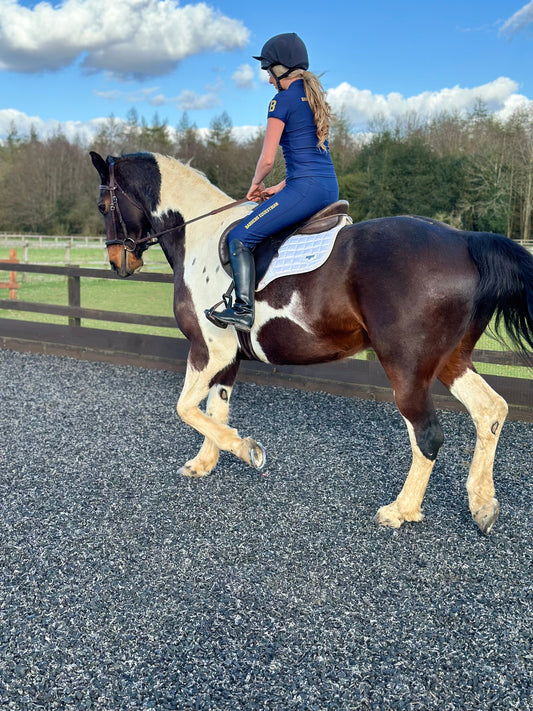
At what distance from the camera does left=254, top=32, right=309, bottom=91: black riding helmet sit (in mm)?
3502

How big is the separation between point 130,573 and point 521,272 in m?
2.79

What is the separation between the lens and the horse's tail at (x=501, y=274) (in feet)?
10.7

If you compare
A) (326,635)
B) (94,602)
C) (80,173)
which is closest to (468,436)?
(326,635)

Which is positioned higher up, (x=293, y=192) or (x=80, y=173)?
(x=80, y=173)

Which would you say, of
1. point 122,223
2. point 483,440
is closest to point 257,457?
point 483,440

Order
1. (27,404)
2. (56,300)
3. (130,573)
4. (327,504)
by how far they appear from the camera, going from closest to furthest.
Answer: (130,573)
(327,504)
(27,404)
(56,300)

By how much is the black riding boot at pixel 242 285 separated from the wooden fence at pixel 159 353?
306cm

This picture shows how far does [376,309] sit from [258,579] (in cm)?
165

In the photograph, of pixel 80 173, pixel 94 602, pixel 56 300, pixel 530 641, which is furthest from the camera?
pixel 80 173

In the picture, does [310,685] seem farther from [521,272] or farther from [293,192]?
[293,192]

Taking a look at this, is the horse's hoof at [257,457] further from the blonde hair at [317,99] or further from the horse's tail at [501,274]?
the blonde hair at [317,99]

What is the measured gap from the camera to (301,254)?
354cm

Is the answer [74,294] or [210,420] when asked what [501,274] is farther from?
[74,294]

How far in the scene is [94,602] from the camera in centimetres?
279
